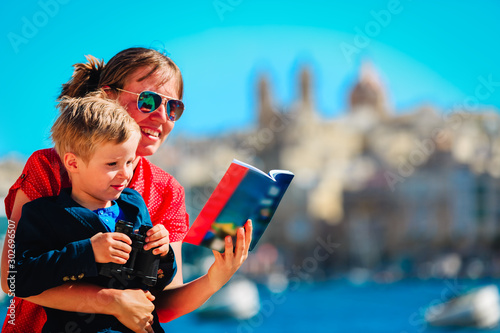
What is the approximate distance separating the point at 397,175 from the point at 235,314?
13.2 meters

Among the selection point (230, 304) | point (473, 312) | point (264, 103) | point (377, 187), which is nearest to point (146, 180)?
point (473, 312)

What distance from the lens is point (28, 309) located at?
3.77 feet

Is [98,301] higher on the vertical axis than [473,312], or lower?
lower

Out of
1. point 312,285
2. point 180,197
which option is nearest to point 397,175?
point 312,285

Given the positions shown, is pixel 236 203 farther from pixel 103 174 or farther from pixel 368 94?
pixel 368 94

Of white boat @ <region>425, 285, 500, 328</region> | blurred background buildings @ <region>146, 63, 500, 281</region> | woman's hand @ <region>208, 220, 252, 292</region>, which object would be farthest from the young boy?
blurred background buildings @ <region>146, 63, 500, 281</region>

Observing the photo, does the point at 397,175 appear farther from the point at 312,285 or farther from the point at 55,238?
the point at 55,238

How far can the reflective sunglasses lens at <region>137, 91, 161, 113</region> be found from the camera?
125cm

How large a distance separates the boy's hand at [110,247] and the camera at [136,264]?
0.06 feet

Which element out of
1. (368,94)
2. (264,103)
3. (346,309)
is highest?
(368,94)

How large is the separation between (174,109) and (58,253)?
0.44m

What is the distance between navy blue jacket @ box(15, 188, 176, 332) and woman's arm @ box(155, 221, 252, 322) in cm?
15

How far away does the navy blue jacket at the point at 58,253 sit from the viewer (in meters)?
0.98

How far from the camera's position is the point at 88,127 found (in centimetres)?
104
